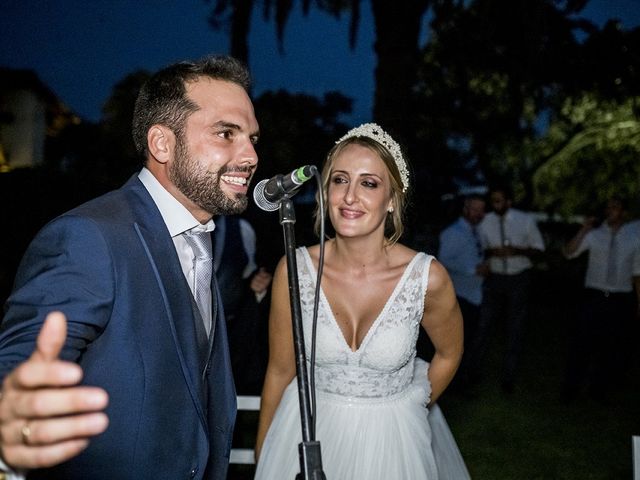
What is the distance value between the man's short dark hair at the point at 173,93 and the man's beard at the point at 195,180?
8cm

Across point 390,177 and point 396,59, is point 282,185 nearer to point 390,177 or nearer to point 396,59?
point 390,177

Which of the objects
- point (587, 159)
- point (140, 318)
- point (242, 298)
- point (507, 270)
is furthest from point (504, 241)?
point (587, 159)

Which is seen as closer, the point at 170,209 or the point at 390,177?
the point at 170,209

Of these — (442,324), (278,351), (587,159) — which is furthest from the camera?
(587,159)

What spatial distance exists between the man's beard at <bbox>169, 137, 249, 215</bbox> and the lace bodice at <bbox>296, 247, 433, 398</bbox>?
1.04 m

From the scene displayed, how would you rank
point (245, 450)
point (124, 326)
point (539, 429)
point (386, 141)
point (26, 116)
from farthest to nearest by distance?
point (26, 116) < point (539, 429) < point (245, 450) < point (386, 141) < point (124, 326)

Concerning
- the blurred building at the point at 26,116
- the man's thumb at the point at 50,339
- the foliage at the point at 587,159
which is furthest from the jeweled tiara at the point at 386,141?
the blurred building at the point at 26,116

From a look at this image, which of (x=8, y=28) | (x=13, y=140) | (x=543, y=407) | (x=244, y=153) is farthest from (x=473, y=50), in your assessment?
(x=8, y=28)

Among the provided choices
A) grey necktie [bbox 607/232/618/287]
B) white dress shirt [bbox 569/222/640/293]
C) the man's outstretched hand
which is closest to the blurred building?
white dress shirt [bbox 569/222/640/293]

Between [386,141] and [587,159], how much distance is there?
20.1 metres

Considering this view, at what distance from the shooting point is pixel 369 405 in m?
2.71

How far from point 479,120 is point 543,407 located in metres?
14.8

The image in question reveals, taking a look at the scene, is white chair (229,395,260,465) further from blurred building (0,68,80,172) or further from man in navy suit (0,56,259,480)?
blurred building (0,68,80,172)

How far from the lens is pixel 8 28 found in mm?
71688
